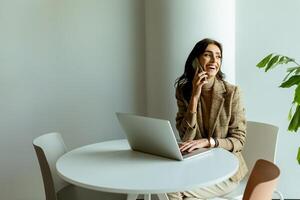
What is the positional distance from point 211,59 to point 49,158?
1.04 meters

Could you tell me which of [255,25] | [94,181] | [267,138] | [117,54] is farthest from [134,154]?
[255,25]

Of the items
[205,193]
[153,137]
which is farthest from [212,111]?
[153,137]

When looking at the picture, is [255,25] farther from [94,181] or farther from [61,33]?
[94,181]

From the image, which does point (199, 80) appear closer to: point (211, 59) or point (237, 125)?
point (211, 59)

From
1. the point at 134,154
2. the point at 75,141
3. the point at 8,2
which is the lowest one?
the point at 75,141

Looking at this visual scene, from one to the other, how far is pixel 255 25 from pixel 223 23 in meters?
0.27

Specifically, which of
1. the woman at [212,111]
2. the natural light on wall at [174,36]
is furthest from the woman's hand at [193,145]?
the natural light on wall at [174,36]

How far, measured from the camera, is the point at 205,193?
81.4 inches

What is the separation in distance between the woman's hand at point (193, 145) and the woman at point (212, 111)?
29 mm

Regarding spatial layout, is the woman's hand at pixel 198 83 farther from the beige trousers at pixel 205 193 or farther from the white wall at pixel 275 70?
the white wall at pixel 275 70

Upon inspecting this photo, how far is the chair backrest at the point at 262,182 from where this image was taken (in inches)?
55.4

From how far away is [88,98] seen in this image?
2.83 metres

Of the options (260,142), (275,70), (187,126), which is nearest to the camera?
(187,126)

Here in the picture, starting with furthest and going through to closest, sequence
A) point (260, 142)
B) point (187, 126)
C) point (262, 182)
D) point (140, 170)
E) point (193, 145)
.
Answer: point (260, 142) < point (187, 126) < point (193, 145) < point (140, 170) < point (262, 182)
